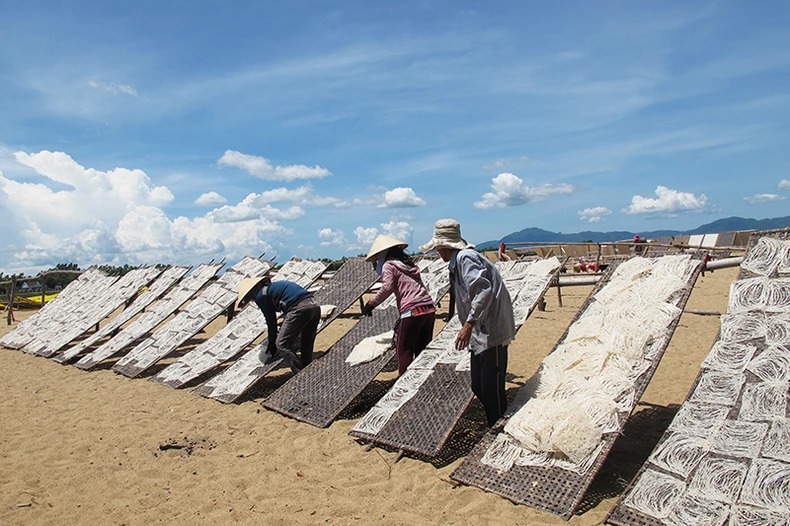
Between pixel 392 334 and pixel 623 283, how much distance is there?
2.38 m

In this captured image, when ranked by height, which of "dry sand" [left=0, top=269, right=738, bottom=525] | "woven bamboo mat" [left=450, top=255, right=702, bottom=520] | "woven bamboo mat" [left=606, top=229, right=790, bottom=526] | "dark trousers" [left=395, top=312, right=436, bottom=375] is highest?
"dark trousers" [left=395, top=312, right=436, bottom=375]

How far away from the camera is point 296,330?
5.97m

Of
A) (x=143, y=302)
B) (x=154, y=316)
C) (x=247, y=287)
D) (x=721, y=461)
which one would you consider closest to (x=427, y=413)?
(x=721, y=461)

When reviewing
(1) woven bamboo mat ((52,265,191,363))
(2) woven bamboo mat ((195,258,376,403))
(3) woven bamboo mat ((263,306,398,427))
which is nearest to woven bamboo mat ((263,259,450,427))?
(3) woven bamboo mat ((263,306,398,427))

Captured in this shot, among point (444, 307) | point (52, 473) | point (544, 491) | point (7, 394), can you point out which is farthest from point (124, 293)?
point (544, 491)

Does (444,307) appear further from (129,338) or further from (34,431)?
(34,431)

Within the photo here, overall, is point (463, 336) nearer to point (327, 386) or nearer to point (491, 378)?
point (491, 378)

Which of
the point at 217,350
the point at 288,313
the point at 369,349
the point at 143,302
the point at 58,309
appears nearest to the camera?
the point at 369,349

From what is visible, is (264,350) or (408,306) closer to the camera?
(408,306)

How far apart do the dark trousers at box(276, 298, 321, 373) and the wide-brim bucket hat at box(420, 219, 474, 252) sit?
2352mm

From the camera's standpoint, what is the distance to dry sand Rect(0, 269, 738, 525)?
3346 mm

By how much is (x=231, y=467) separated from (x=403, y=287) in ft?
6.53

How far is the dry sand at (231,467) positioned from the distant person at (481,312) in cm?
55

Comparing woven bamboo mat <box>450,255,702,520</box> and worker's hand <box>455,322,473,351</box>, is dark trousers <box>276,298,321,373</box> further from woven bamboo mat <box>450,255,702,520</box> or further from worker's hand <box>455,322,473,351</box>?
woven bamboo mat <box>450,255,702,520</box>
